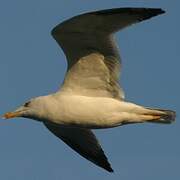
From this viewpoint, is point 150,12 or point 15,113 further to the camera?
point 15,113

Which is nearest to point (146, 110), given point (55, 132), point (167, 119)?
point (167, 119)

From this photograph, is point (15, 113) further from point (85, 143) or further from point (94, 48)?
point (94, 48)

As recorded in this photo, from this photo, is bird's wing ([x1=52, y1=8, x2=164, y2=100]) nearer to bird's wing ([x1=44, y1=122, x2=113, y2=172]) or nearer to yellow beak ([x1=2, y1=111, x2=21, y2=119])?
yellow beak ([x1=2, y1=111, x2=21, y2=119])

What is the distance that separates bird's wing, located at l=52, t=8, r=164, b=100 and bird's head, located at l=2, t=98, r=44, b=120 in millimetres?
704

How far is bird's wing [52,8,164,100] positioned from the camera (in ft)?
51.1

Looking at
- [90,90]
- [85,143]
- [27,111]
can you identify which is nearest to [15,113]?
[27,111]

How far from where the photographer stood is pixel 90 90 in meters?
17.1

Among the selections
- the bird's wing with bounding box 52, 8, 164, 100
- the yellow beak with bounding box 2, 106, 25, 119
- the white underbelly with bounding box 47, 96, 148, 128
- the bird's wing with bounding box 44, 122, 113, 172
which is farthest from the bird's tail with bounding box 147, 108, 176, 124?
the yellow beak with bounding box 2, 106, 25, 119

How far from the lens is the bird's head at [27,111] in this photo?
17.0 m

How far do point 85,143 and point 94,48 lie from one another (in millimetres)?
3116

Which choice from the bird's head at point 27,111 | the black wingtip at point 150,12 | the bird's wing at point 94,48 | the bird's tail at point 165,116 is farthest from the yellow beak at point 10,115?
the black wingtip at point 150,12

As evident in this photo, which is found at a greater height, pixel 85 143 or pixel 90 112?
pixel 90 112

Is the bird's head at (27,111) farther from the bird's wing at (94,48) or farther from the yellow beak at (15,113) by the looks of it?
the bird's wing at (94,48)

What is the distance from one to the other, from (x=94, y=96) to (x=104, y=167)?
2.50 meters
